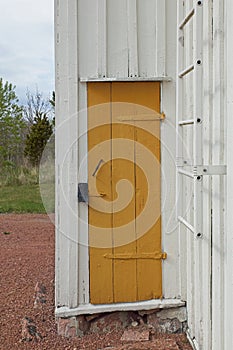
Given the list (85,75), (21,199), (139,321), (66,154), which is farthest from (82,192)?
(21,199)

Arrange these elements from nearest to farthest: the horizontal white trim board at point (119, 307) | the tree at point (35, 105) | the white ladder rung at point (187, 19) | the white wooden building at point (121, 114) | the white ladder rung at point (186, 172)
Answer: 1. the white ladder rung at point (186, 172)
2. the white ladder rung at point (187, 19)
3. the white wooden building at point (121, 114)
4. the horizontal white trim board at point (119, 307)
5. the tree at point (35, 105)

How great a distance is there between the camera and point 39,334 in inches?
139

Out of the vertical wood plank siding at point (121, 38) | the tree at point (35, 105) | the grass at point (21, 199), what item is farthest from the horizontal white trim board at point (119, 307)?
the tree at point (35, 105)

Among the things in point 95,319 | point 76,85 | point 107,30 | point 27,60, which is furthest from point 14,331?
point 27,60

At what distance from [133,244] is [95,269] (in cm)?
33

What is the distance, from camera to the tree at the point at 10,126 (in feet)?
42.6

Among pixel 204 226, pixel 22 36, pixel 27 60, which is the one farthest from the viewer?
pixel 27 60

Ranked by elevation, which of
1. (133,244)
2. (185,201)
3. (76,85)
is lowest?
(133,244)

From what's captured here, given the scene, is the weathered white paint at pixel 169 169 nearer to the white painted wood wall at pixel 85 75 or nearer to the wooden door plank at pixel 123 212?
the white painted wood wall at pixel 85 75

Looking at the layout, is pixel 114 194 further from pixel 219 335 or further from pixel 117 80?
pixel 219 335

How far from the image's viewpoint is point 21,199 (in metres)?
9.66

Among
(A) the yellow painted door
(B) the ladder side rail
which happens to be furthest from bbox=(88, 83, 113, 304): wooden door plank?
(B) the ladder side rail

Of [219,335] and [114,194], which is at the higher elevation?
[114,194]

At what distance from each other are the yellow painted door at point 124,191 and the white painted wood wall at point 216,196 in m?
0.54
